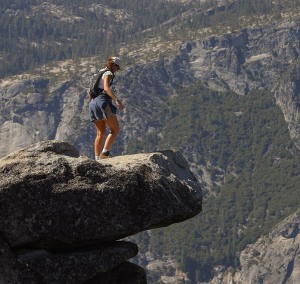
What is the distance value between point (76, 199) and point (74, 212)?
437 millimetres

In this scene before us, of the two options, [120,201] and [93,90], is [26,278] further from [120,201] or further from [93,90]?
[93,90]

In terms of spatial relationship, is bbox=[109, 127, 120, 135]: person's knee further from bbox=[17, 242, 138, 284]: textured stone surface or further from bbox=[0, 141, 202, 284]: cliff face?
bbox=[17, 242, 138, 284]: textured stone surface

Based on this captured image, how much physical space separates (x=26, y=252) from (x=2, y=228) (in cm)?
116

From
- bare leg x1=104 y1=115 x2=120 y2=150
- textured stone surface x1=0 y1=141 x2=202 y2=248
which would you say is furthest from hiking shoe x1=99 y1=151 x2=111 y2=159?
textured stone surface x1=0 y1=141 x2=202 y2=248

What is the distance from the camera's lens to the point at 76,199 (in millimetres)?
37438

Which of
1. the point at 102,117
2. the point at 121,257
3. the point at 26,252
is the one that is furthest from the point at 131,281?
the point at 102,117

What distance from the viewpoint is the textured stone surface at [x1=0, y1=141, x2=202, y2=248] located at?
36875 millimetres

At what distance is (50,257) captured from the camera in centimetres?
3728

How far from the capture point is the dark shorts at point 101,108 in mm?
44156

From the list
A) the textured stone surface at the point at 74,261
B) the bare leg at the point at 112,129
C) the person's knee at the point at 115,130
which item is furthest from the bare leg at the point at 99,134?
the textured stone surface at the point at 74,261

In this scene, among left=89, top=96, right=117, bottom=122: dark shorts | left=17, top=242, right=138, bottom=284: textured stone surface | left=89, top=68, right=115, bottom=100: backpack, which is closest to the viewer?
left=17, top=242, right=138, bottom=284: textured stone surface

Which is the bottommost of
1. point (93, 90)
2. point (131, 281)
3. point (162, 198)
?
point (131, 281)

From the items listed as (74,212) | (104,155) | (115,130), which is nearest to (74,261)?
(74,212)

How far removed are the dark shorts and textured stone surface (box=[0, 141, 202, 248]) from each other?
5080mm
